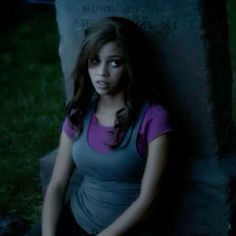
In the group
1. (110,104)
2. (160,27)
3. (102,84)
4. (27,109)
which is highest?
(160,27)

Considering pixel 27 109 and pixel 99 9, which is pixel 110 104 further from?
pixel 27 109

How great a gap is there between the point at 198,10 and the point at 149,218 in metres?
0.92

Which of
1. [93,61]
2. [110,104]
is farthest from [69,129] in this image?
[93,61]

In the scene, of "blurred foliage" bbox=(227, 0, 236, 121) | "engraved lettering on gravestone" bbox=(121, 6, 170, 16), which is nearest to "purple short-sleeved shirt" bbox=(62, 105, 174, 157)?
"engraved lettering on gravestone" bbox=(121, 6, 170, 16)

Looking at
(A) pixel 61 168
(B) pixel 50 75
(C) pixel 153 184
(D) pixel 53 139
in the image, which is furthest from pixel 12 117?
(C) pixel 153 184

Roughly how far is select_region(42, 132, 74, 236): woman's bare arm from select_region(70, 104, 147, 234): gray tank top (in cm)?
7

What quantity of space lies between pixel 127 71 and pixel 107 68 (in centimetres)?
8

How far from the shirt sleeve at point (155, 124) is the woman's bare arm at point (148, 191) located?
23 mm

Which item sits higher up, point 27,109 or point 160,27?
point 160,27

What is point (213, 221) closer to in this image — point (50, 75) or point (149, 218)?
point (149, 218)

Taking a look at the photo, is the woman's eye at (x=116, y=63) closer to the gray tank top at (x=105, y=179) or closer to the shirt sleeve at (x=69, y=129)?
the gray tank top at (x=105, y=179)

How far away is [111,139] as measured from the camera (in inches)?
107

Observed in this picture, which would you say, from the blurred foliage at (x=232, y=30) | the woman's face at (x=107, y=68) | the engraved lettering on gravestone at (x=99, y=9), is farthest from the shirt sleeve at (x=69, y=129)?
the blurred foliage at (x=232, y=30)

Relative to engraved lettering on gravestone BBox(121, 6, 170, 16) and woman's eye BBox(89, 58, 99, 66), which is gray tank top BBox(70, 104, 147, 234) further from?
engraved lettering on gravestone BBox(121, 6, 170, 16)
